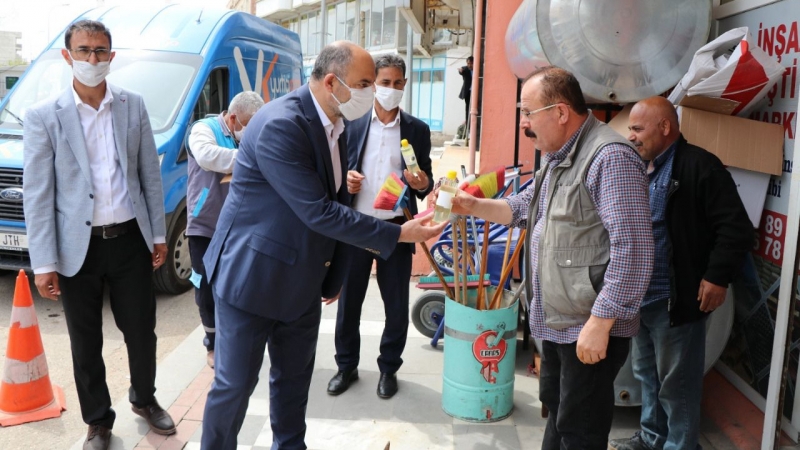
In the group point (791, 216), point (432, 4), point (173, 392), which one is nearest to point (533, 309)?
point (791, 216)

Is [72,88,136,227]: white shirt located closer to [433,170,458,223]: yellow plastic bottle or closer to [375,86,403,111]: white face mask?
[375,86,403,111]: white face mask

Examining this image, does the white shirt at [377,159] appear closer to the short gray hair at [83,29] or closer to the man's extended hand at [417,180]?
the man's extended hand at [417,180]

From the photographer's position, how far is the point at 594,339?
2.27 meters

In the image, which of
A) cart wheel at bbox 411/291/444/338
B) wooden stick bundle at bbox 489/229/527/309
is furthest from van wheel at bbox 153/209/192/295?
wooden stick bundle at bbox 489/229/527/309

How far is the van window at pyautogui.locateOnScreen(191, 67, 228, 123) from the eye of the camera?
6.79m

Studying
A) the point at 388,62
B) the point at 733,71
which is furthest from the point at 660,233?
the point at 388,62

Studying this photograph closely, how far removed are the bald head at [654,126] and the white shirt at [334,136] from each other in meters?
1.32

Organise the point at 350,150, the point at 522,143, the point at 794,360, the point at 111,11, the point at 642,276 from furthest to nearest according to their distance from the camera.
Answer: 1. the point at 111,11
2. the point at 522,143
3. the point at 350,150
4. the point at 794,360
5. the point at 642,276

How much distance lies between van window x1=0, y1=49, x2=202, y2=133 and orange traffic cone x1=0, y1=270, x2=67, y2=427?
293 centimetres

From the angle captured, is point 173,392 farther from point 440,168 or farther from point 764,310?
point 440,168

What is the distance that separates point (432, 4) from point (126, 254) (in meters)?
14.6

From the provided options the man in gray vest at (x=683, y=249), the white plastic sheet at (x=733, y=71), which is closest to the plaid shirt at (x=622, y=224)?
the man in gray vest at (x=683, y=249)

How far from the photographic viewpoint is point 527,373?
4320 millimetres

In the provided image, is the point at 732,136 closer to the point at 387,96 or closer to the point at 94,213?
the point at 387,96
